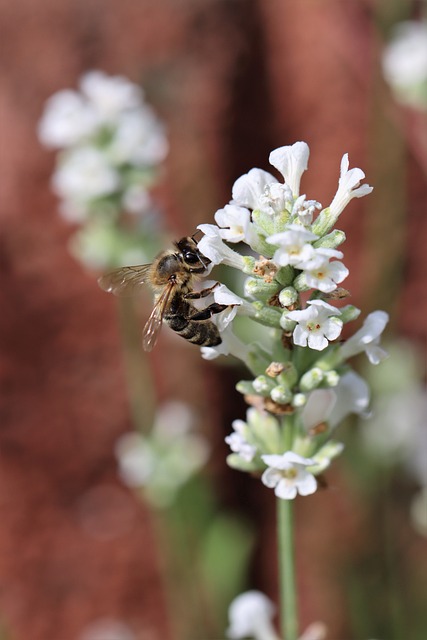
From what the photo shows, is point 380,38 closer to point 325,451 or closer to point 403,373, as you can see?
point 403,373

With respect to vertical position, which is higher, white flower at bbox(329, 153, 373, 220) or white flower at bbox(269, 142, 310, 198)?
white flower at bbox(269, 142, 310, 198)

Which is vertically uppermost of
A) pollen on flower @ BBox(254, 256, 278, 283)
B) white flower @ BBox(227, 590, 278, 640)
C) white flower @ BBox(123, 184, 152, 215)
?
white flower @ BBox(123, 184, 152, 215)

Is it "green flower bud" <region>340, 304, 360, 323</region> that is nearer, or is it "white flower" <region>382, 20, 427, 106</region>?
"green flower bud" <region>340, 304, 360, 323</region>

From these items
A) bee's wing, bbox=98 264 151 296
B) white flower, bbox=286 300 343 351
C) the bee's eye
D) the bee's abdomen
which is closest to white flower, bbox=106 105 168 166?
bee's wing, bbox=98 264 151 296

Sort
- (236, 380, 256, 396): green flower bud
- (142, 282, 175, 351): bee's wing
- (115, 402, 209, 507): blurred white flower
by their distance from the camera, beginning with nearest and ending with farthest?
(236, 380, 256, 396): green flower bud < (142, 282, 175, 351): bee's wing < (115, 402, 209, 507): blurred white flower

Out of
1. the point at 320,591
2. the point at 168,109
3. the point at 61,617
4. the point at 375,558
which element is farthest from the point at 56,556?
the point at 168,109

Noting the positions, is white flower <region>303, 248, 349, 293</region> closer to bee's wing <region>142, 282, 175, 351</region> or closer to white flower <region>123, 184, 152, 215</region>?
bee's wing <region>142, 282, 175, 351</region>
